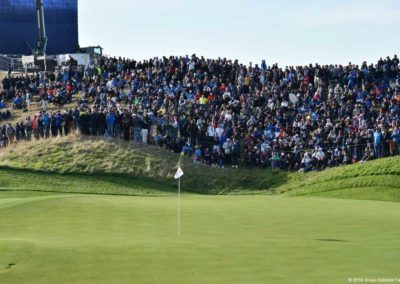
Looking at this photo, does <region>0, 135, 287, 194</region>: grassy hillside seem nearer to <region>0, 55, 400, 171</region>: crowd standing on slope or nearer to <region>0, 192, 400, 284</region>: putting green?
<region>0, 55, 400, 171</region>: crowd standing on slope

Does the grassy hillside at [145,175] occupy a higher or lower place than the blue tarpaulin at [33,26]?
lower

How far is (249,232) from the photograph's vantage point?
24.1 m

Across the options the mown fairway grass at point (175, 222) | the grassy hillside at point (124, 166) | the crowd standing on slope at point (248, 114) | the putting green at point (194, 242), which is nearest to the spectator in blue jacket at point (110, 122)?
the crowd standing on slope at point (248, 114)

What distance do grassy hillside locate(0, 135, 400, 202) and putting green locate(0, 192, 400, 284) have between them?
9.12m

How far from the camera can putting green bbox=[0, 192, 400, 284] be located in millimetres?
16812

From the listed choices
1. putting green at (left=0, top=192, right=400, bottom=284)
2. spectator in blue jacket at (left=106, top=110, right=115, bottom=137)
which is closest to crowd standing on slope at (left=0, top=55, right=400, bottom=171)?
spectator in blue jacket at (left=106, top=110, right=115, bottom=137)

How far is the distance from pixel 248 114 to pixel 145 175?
23.8 ft

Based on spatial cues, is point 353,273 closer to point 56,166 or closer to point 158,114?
point 56,166

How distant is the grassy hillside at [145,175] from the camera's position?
139ft

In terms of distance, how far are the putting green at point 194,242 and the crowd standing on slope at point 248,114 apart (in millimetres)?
13375

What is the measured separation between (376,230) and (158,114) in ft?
89.0

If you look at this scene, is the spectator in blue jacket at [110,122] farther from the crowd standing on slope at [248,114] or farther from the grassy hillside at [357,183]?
the grassy hillside at [357,183]

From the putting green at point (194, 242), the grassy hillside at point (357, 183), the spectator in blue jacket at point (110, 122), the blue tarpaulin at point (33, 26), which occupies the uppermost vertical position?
the blue tarpaulin at point (33, 26)

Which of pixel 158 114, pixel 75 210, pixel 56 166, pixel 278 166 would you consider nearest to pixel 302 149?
pixel 278 166
